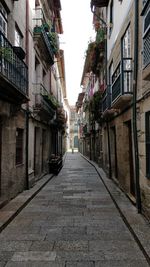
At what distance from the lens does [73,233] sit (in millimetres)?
5645

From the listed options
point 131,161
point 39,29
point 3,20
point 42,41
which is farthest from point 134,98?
point 42,41

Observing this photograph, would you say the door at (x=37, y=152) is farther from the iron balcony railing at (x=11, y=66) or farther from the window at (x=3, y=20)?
the window at (x=3, y=20)

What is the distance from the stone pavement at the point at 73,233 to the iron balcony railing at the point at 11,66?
2.94 metres

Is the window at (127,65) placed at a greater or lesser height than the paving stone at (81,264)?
greater

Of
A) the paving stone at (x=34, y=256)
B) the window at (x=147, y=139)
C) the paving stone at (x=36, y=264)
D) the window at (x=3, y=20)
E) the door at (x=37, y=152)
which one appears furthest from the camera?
the door at (x=37, y=152)

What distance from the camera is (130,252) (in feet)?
15.4

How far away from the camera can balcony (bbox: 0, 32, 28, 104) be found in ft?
21.1

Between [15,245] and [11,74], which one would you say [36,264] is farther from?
[11,74]

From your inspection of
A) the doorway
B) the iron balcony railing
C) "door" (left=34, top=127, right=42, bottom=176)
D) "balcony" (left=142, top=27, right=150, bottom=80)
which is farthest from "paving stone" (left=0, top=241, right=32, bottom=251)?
"door" (left=34, top=127, right=42, bottom=176)

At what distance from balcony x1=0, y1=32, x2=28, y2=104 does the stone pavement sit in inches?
105

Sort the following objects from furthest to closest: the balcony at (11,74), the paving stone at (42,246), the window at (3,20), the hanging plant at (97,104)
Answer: the hanging plant at (97,104)
the window at (3,20)
the balcony at (11,74)
the paving stone at (42,246)

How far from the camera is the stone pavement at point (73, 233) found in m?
4.40

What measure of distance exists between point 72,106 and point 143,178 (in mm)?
74527

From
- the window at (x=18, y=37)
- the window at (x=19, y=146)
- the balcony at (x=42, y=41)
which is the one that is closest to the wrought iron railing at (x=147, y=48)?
the window at (x=18, y=37)
